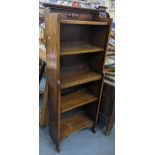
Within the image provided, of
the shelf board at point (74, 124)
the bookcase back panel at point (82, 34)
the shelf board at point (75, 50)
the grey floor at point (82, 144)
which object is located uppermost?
the bookcase back panel at point (82, 34)

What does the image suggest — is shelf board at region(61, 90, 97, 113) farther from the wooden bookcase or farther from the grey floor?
the grey floor

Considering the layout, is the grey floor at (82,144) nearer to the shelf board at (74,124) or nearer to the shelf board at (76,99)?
the shelf board at (74,124)

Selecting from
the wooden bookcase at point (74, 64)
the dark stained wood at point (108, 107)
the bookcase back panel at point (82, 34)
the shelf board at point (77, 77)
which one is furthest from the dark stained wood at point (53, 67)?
the dark stained wood at point (108, 107)

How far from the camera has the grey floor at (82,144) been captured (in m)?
1.80

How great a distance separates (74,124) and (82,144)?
9.7 inches

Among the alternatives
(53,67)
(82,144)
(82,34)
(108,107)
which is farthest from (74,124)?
(82,34)

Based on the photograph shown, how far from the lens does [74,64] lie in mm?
1843

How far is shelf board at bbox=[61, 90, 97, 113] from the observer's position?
1720 mm

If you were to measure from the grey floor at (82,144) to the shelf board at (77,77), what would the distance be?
0.78 m

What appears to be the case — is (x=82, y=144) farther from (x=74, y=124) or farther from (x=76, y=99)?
(x=76, y=99)

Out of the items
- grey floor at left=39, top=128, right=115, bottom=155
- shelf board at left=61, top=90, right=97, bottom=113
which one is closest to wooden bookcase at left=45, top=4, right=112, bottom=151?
shelf board at left=61, top=90, right=97, bottom=113
